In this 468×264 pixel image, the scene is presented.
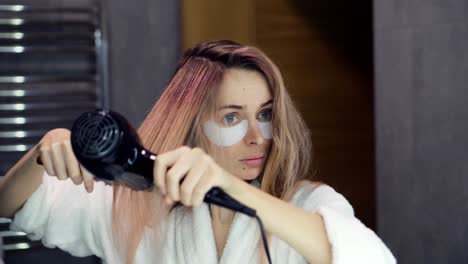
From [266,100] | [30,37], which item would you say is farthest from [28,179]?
[30,37]

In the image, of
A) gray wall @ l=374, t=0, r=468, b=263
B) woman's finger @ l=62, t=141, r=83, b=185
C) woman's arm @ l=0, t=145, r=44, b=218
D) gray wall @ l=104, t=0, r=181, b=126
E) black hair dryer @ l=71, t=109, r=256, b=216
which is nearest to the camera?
black hair dryer @ l=71, t=109, r=256, b=216

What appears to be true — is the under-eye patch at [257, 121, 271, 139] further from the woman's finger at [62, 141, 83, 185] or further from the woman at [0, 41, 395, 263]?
the woman's finger at [62, 141, 83, 185]

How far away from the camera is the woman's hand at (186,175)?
2.89 feet

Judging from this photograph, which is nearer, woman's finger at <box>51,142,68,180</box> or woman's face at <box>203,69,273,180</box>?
woman's finger at <box>51,142,68,180</box>

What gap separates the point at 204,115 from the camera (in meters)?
1.36

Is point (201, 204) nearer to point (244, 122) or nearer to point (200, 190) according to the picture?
point (244, 122)

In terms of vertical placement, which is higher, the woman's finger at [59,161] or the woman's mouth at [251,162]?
the woman's finger at [59,161]

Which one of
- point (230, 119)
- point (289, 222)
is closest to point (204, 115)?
point (230, 119)

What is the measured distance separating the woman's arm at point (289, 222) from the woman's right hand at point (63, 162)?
0.79ft

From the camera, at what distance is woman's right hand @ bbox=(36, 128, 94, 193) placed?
1.10 metres

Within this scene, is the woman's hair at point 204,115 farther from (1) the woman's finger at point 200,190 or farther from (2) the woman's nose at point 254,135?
(1) the woman's finger at point 200,190

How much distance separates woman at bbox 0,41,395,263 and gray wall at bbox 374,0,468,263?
0.90 metres

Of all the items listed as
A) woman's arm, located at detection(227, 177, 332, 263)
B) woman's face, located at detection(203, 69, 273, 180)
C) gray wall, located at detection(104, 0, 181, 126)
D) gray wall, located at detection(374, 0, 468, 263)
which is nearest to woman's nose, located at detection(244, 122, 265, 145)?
woman's face, located at detection(203, 69, 273, 180)

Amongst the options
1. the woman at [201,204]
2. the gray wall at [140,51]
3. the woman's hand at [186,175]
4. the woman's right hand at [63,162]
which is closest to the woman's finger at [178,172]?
the woman's hand at [186,175]
